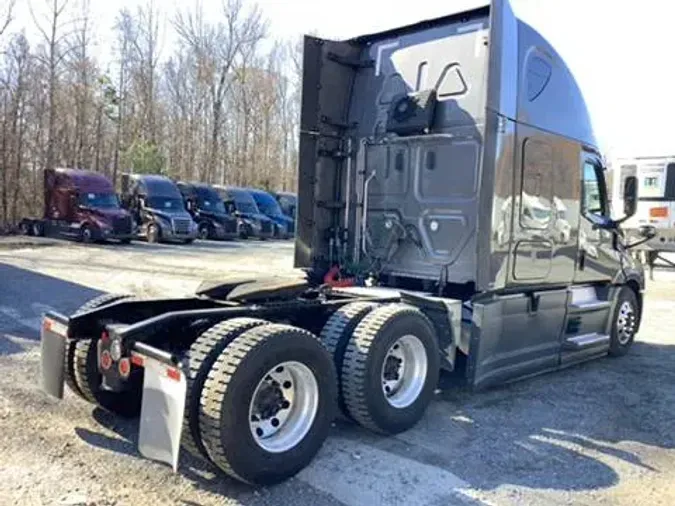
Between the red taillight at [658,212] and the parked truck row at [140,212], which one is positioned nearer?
the red taillight at [658,212]

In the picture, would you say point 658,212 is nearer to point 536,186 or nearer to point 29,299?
point 536,186

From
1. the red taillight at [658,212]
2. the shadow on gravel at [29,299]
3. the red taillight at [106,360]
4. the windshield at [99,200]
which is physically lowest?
the shadow on gravel at [29,299]

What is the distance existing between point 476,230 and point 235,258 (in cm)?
1394

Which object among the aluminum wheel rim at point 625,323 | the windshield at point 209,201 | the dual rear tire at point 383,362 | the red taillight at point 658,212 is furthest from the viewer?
the windshield at point 209,201

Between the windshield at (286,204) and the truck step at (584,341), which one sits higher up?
the windshield at (286,204)

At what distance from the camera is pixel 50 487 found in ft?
11.3

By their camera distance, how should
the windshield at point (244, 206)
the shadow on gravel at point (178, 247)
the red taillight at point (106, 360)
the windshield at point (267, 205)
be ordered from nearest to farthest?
the red taillight at point (106, 360) < the shadow on gravel at point (178, 247) < the windshield at point (244, 206) < the windshield at point (267, 205)

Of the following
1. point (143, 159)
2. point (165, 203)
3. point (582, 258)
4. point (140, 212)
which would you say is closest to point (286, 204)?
point (143, 159)

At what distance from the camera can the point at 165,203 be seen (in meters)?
24.0

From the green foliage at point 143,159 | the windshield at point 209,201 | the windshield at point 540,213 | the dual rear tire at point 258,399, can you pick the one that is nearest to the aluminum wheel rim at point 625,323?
the windshield at point 540,213

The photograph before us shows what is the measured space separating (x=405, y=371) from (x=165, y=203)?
20731 mm

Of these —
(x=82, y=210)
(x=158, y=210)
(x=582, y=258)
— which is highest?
(x=158, y=210)

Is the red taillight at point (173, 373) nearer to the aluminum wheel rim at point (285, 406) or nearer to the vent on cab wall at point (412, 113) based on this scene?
the aluminum wheel rim at point (285, 406)

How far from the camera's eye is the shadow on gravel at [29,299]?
7365 millimetres
